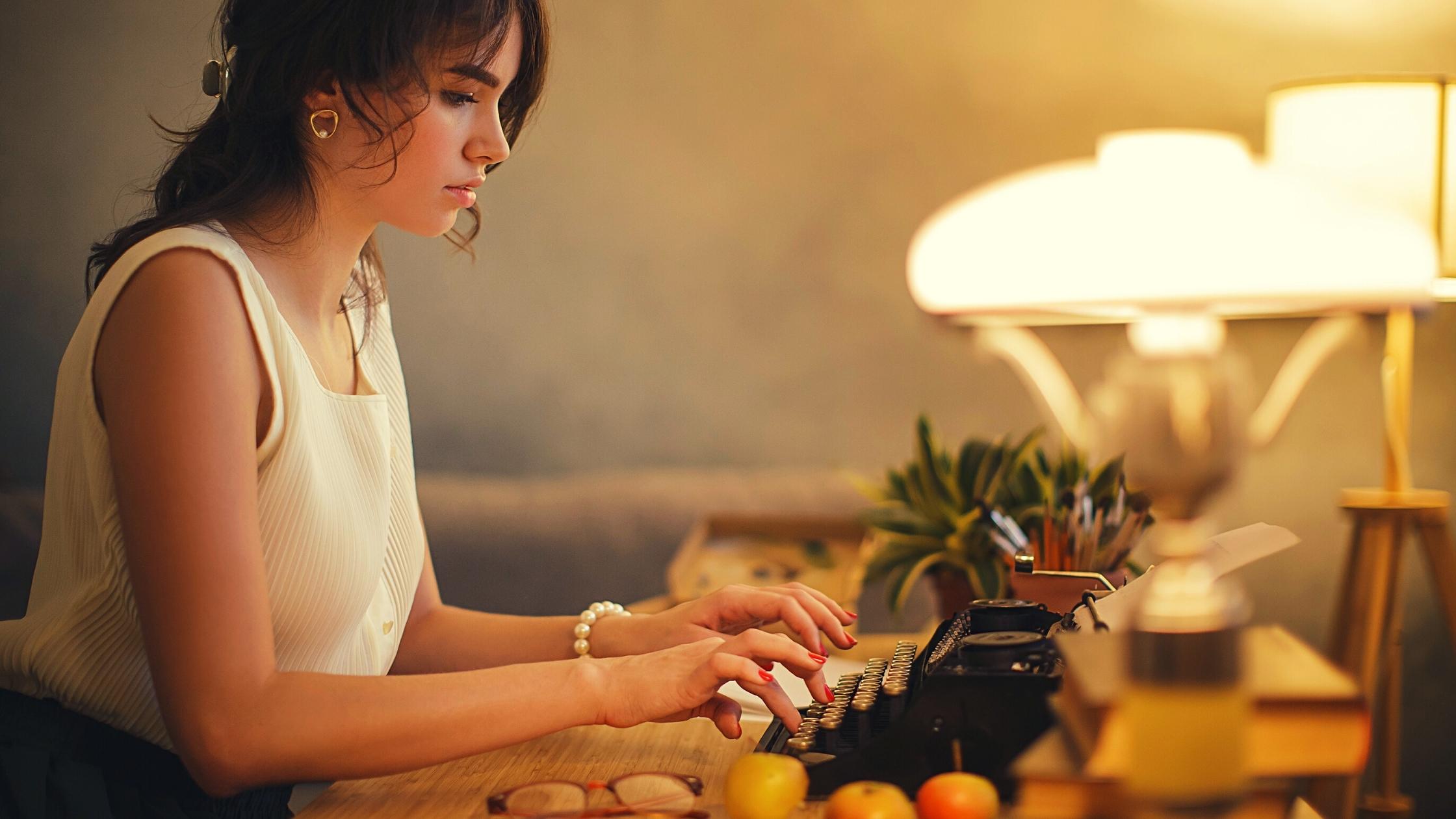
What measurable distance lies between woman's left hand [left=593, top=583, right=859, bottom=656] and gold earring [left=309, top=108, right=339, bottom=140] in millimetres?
595

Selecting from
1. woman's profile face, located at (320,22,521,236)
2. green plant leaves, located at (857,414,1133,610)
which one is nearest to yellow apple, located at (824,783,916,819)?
woman's profile face, located at (320,22,521,236)

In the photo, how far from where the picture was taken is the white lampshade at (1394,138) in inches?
71.1

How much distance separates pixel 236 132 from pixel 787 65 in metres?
1.55

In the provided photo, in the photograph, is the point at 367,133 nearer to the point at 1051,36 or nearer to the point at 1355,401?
the point at 1051,36

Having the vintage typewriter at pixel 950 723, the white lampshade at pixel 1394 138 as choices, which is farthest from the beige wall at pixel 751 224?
the vintage typewriter at pixel 950 723

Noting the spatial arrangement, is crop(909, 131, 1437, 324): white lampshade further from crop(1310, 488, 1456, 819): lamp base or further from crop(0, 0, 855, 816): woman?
crop(1310, 488, 1456, 819): lamp base

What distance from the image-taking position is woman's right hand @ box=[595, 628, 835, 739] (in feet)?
3.15

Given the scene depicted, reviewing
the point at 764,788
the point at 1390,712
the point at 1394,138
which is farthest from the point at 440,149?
the point at 1390,712

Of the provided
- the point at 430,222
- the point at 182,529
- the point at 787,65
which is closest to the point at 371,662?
the point at 182,529

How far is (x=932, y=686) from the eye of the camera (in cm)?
84

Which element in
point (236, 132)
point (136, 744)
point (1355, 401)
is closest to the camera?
point (136, 744)

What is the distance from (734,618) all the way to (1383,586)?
4.39ft

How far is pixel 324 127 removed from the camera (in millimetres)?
1145

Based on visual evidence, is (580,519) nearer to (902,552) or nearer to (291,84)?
(902,552)
